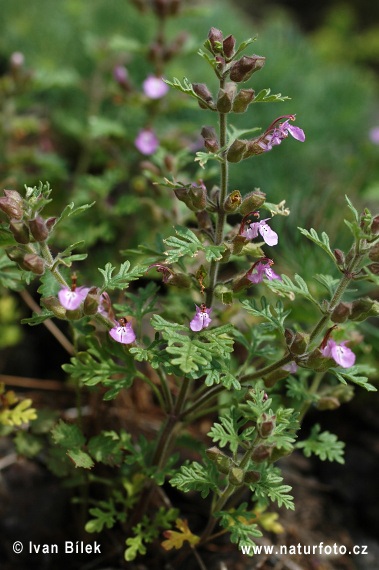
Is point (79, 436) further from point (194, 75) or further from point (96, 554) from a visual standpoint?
point (194, 75)

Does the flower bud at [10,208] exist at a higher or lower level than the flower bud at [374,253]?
higher

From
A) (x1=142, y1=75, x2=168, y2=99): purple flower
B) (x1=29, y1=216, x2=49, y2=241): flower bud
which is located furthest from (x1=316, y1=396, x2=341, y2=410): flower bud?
(x1=142, y1=75, x2=168, y2=99): purple flower

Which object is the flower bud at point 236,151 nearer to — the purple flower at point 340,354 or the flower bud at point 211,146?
the flower bud at point 211,146

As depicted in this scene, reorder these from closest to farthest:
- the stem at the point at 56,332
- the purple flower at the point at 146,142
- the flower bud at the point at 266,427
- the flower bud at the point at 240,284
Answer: the flower bud at the point at 266,427 < the flower bud at the point at 240,284 < the stem at the point at 56,332 < the purple flower at the point at 146,142

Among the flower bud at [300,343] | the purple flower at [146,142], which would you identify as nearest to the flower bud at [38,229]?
the flower bud at [300,343]

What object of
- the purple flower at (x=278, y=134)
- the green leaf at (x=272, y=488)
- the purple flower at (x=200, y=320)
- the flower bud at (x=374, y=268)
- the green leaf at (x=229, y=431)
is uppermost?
the purple flower at (x=278, y=134)

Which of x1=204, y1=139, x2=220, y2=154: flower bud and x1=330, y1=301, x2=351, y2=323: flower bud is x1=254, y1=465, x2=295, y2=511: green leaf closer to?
x1=330, y1=301, x2=351, y2=323: flower bud
